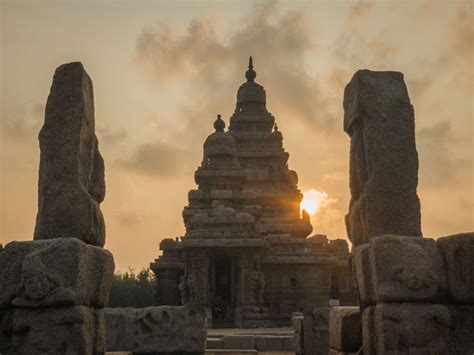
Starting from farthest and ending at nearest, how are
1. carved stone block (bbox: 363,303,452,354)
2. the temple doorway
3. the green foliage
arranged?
the green foliage, the temple doorway, carved stone block (bbox: 363,303,452,354)

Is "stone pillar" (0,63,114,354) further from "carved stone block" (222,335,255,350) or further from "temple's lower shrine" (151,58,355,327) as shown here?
"temple's lower shrine" (151,58,355,327)

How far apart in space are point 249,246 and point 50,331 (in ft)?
70.2

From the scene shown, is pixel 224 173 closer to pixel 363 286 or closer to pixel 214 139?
pixel 214 139

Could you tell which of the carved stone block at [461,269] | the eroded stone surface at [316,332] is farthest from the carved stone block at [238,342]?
the carved stone block at [461,269]

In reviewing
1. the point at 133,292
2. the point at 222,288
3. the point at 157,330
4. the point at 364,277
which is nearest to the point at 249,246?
the point at 222,288

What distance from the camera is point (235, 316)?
2806cm

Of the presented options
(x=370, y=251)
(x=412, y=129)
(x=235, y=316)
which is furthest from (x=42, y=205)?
(x=235, y=316)

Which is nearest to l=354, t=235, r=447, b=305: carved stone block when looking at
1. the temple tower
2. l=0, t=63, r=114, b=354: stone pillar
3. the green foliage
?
l=0, t=63, r=114, b=354: stone pillar

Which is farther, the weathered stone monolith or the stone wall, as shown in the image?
the weathered stone monolith

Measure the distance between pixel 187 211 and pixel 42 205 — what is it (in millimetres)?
26728

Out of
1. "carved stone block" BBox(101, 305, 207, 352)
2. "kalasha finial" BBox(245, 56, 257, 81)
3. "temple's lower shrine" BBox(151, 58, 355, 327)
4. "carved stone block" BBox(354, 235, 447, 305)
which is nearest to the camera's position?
"carved stone block" BBox(354, 235, 447, 305)

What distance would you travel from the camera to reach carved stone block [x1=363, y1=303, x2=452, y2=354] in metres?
6.21

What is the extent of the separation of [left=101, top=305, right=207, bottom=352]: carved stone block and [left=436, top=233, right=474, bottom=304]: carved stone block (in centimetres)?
556

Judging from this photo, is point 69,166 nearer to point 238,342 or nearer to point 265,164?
point 238,342
